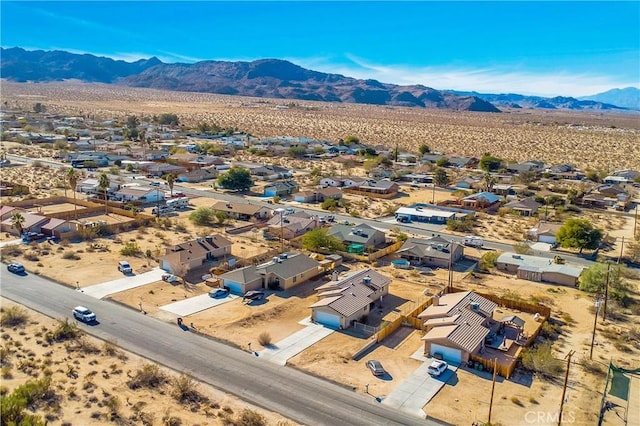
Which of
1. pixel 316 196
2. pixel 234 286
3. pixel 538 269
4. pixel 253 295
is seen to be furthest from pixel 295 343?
pixel 316 196

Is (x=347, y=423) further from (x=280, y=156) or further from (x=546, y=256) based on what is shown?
(x=280, y=156)

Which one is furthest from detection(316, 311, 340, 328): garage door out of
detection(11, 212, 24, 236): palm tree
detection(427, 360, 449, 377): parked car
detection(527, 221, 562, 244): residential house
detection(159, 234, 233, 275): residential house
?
detection(11, 212, 24, 236): palm tree

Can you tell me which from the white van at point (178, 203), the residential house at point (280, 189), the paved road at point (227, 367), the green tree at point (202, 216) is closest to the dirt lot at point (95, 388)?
the paved road at point (227, 367)

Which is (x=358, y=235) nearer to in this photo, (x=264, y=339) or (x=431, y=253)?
(x=431, y=253)

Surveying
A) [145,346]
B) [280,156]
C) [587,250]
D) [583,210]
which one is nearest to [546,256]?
[587,250]

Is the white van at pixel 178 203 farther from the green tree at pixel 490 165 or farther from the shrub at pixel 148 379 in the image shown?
the green tree at pixel 490 165

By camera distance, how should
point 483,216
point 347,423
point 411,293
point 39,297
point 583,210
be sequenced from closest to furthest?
point 347,423 → point 39,297 → point 411,293 → point 483,216 → point 583,210
